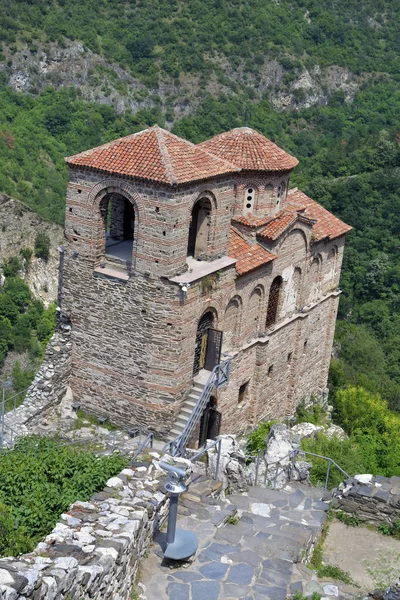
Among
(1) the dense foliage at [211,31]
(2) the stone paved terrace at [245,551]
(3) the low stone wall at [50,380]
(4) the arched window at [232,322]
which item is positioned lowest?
(3) the low stone wall at [50,380]

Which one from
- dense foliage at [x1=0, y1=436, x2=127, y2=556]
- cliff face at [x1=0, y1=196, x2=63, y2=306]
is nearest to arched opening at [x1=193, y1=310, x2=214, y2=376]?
dense foliage at [x1=0, y1=436, x2=127, y2=556]

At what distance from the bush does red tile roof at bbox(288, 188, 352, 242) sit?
32.3m

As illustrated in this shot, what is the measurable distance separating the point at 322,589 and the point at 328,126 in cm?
7063

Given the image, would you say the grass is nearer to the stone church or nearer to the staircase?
the staircase

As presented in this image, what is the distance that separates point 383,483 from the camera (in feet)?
47.8

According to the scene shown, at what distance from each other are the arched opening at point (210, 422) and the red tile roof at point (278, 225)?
4.65 m

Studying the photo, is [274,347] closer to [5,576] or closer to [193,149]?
[193,149]

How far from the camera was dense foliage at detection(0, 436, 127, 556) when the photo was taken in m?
10.7

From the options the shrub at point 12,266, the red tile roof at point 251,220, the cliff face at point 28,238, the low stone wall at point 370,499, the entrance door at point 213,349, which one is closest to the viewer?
the low stone wall at point 370,499

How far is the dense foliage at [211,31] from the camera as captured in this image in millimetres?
74438

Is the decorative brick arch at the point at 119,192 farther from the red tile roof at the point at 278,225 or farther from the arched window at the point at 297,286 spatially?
the arched window at the point at 297,286

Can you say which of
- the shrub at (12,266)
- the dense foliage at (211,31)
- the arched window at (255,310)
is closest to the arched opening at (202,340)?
the arched window at (255,310)

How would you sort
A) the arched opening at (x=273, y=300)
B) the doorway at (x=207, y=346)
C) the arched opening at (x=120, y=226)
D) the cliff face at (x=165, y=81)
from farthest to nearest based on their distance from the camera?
the cliff face at (x=165, y=81) → the arched opening at (x=273, y=300) → the arched opening at (x=120, y=226) → the doorway at (x=207, y=346)

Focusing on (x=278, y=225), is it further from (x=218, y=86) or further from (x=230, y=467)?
(x=218, y=86)
